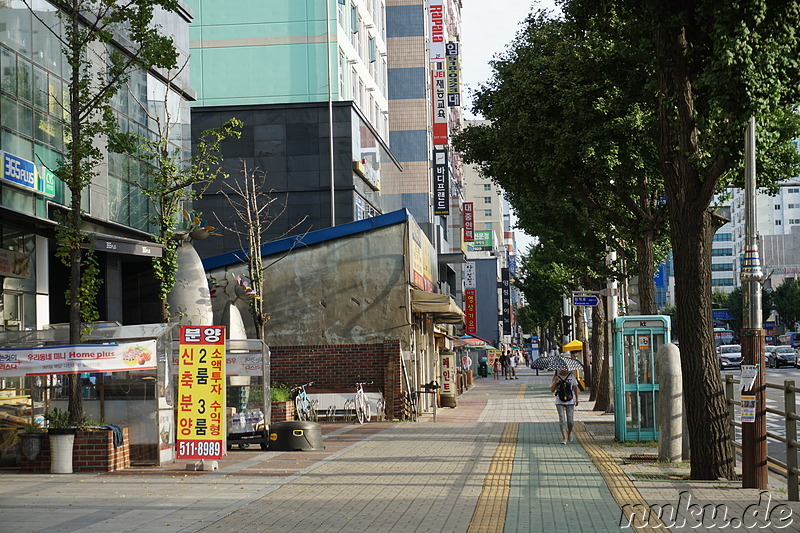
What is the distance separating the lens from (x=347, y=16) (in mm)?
39688

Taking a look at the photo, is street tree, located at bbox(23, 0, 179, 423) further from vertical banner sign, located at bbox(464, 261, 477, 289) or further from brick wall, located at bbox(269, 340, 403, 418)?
vertical banner sign, located at bbox(464, 261, 477, 289)

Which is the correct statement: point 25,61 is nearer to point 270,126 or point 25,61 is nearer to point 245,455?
point 245,455

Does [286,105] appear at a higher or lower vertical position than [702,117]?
higher

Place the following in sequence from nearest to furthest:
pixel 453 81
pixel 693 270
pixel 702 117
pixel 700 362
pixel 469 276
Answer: pixel 700 362, pixel 693 270, pixel 702 117, pixel 453 81, pixel 469 276

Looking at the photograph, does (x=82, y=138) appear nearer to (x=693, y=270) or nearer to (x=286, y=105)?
(x=693, y=270)

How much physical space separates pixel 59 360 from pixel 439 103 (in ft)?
132

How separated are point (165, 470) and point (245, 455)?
8.24 feet

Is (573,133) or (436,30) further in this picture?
(436,30)

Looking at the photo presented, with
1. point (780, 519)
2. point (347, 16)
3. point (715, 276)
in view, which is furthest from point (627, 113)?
point (715, 276)

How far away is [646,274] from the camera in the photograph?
23.0 meters

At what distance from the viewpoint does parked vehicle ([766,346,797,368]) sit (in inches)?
2317

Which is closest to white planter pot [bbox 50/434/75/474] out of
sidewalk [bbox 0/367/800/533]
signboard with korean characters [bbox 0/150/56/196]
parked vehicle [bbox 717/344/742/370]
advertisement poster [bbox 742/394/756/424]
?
sidewalk [bbox 0/367/800/533]

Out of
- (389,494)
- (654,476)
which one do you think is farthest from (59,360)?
(654,476)

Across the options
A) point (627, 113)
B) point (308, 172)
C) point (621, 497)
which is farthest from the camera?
point (308, 172)
